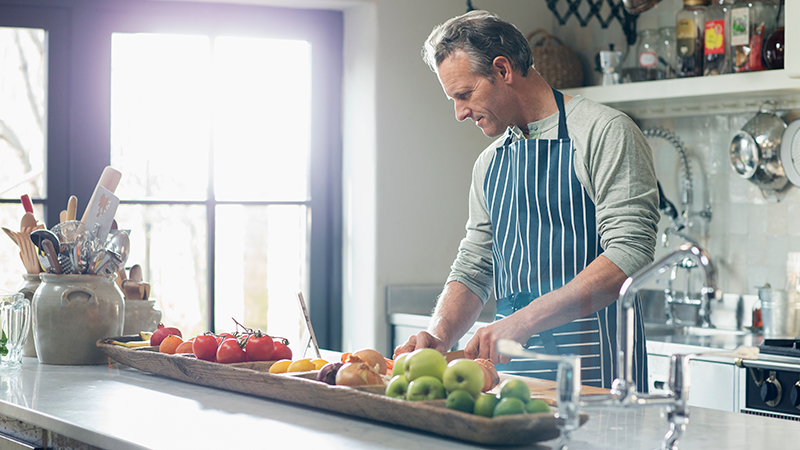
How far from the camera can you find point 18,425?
5.53ft

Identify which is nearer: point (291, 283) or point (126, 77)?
point (126, 77)

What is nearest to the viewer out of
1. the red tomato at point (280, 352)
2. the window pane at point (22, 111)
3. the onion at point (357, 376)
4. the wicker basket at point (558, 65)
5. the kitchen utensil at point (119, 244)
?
the onion at point (357, 376)

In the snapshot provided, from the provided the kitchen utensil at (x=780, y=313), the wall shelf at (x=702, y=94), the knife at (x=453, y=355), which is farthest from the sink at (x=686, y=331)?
the knife at (x=453, y=355)

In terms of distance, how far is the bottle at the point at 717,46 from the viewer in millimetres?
3076

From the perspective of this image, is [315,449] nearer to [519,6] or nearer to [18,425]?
[18,425]

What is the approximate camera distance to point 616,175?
1.87 metres

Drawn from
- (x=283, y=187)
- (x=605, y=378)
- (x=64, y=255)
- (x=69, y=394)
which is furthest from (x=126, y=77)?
(x=605, y=378)

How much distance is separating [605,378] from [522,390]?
78 centimetres

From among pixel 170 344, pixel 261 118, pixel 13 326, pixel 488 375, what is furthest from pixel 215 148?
pixel 488 375

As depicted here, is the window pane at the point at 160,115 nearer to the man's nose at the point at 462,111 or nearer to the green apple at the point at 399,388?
the man's nose at the point at 462,111

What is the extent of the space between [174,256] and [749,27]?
2.24 meters

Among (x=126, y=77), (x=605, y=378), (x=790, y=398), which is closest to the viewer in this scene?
(x=605, y=378)

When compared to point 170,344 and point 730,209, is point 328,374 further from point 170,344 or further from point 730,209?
point 730,209

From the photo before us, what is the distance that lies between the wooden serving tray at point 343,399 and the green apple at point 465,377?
0.13ft
